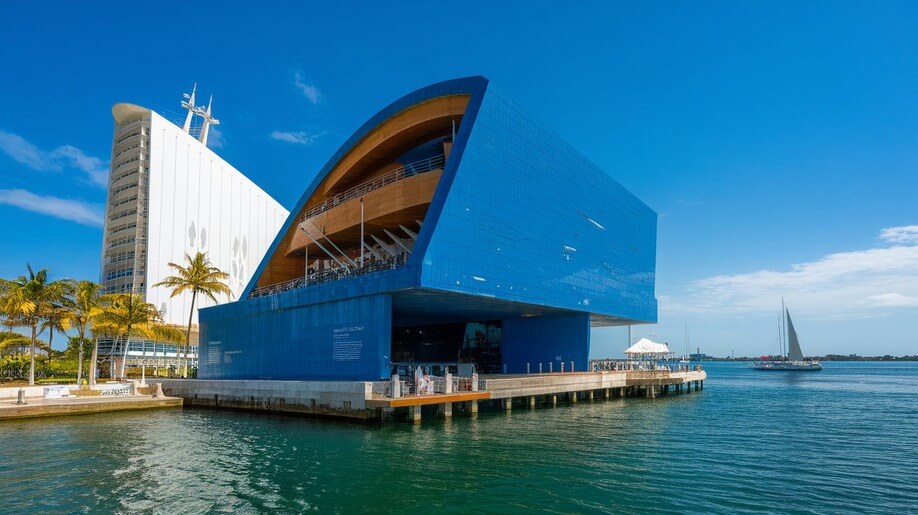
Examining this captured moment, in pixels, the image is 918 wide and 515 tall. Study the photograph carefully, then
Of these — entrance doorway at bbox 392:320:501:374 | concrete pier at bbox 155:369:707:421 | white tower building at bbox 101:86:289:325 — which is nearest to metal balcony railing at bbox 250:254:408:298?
concrete pier at bbox 155:369:707:421

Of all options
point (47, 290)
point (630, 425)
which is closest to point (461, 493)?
point (630, 425)

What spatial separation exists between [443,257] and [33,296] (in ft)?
106

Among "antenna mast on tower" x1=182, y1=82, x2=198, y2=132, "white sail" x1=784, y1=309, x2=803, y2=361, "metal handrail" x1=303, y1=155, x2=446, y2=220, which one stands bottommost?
"white sail" x1=784, y1=309, x2=803, y2=361

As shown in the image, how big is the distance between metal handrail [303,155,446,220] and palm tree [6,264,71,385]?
1917cm

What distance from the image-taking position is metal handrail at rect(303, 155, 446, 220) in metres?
39.8

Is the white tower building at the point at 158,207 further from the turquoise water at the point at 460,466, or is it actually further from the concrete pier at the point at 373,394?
the turquoise water at the point at 460,466

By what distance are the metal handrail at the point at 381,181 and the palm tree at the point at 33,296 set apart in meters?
19.2

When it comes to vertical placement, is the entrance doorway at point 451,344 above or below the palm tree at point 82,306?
below

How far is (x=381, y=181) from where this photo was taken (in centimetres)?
4588

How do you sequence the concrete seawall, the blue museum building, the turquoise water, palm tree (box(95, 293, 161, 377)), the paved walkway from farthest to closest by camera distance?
palm tree (box(95, 293, 161, 377)) < the blue museum building < the paved walkway < the concrete seawall < the turquoise water

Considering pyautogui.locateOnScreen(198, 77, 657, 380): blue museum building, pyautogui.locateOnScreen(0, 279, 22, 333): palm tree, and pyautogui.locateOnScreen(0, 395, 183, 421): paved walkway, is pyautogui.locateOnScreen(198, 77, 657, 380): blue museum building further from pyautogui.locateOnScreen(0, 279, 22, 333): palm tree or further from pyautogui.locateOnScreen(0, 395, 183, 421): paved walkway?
pyautogui.locateOnScreen(0, 279, 22, 333): palm tree

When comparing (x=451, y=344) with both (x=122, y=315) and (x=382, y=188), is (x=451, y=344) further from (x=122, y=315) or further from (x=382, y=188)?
(x=122, y=315)

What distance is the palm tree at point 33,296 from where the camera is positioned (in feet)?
140

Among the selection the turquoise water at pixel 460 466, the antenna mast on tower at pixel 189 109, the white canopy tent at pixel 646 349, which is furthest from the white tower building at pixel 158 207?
the white canopy tent at pixel 646 349
